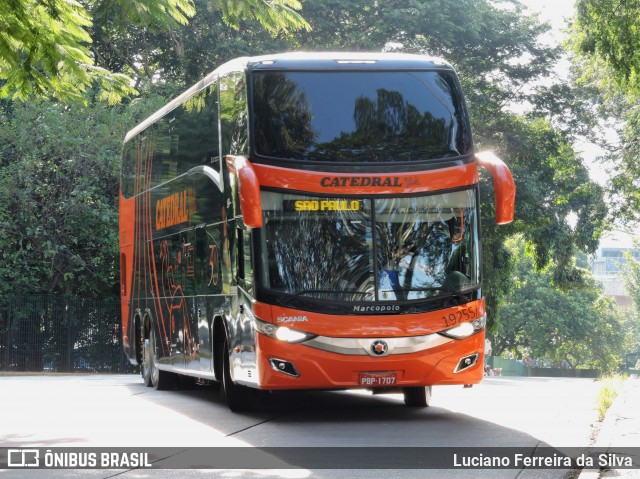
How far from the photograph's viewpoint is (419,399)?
17188mm

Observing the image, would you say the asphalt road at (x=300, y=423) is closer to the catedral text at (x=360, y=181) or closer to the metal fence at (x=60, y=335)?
the catedral text at (x=360, y=181)

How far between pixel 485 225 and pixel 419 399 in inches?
1038

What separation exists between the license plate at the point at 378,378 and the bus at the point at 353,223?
0.02m

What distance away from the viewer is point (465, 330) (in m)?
14.9

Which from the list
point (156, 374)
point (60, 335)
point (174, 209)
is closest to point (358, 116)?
point (174, 209)

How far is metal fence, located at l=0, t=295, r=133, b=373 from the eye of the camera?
121ft

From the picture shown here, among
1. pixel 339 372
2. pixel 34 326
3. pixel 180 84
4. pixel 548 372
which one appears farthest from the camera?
pixel 548 372

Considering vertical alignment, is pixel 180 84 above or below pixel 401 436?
above

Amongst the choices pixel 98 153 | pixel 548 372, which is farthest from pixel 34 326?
pixel 548 372

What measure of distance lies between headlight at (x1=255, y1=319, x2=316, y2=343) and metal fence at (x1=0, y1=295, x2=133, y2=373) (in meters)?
23.4

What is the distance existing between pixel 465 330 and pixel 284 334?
6.69 ft

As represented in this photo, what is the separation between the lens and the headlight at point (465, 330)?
48.5 ft

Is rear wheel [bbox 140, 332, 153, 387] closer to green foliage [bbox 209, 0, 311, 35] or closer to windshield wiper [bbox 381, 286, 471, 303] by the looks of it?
windshield wiper [bbox 381, 286, 471, 303]

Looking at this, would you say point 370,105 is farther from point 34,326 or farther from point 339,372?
point 34,326
